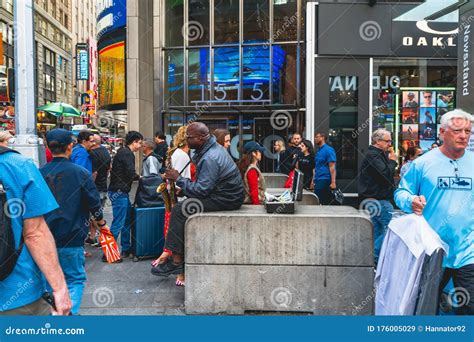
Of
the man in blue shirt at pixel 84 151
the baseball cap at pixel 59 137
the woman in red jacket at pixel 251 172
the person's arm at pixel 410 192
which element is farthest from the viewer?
the man in blue shirt at pixel 84 151

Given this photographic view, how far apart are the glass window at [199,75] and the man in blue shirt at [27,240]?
49.8ft

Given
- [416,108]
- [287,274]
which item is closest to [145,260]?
[287,274]

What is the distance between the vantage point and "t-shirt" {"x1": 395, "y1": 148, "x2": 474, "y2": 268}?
3.62 m

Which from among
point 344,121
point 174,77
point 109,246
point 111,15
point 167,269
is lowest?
point 167,269

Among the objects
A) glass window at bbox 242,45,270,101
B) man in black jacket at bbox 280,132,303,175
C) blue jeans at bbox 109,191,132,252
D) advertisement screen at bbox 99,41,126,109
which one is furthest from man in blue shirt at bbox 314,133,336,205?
advertisement screen at bbox 99,41,126,109

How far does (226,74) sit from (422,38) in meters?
6.77

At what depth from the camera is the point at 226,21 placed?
17578 mm

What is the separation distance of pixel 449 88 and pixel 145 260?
1061 centimetres

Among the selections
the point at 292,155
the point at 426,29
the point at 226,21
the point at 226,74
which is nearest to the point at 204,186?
the point at 292,155

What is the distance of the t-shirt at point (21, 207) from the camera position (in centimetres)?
239

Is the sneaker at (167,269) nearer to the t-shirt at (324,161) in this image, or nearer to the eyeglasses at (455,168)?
the eyeglasses at (455,168)

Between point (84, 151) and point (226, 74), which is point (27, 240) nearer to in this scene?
point (84, 151)

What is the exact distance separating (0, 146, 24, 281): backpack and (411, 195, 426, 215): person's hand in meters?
2.80

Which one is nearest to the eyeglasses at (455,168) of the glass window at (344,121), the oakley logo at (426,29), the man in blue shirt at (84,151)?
the man in blue shirt at (84,151)
